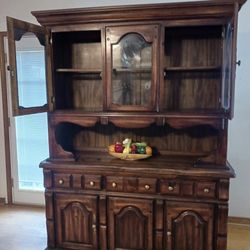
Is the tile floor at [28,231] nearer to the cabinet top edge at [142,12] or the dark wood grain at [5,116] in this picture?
the dark wood grain at [5,116]

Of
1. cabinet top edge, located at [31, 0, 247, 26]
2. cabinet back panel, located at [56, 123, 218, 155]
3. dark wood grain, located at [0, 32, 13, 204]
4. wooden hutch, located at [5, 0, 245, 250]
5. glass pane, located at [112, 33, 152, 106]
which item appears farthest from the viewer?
dark wood grain, located at [0, 32, 13, 204]

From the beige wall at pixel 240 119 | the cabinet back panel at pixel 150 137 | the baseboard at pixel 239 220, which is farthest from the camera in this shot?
the baseboard at pixel 239 220

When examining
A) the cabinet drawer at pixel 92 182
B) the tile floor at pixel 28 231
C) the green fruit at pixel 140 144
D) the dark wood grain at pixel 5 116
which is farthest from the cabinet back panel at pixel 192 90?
the dark wood grain at pixel 5 116

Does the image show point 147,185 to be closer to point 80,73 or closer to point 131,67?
point 131,67

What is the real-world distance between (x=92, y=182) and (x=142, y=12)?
4.49 feet

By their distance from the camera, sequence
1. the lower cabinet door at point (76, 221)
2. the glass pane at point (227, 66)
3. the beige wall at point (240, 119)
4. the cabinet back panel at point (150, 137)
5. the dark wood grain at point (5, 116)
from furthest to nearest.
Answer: the dark wood grain at point (5, 116), the beige wall at point (240, 119), the cabinet back panel at point (150, 137), the lower cabinet door at point (76, 221), the glass pane at point (227, 66)

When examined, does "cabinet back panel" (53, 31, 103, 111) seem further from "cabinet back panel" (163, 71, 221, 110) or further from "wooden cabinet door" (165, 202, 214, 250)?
"wooden cabinet door" (165, 202, 214, 250)

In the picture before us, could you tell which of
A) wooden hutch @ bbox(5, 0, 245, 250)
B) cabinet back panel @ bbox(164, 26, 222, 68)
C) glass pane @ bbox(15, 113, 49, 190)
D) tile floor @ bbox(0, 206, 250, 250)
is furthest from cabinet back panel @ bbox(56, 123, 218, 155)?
tile floor @ bbox(0, 206, 250, 250)

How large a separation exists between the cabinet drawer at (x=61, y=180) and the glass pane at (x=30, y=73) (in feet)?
1.99

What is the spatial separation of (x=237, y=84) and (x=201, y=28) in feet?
2.63

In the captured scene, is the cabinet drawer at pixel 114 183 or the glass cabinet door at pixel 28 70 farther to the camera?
the cabinet drawer at pixel 114 183

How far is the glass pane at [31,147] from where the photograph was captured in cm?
345

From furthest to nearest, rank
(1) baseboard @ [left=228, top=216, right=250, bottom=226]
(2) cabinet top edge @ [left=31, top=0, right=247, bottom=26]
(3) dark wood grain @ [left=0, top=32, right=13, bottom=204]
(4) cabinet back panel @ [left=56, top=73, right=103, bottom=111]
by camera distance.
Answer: (3) dark wood grain @ [left=0, top=32, right=13, bottom=204], (1) baseboard @ [left=228, top=216, right=250, bottom=226], (4) cabinet back panel @ [left=56, top=73, right=103, bottom=111], (2) cabinet top edge @ [left=31, top=0, right=247, bottom=26]

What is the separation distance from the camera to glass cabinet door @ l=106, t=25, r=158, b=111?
2.26m
